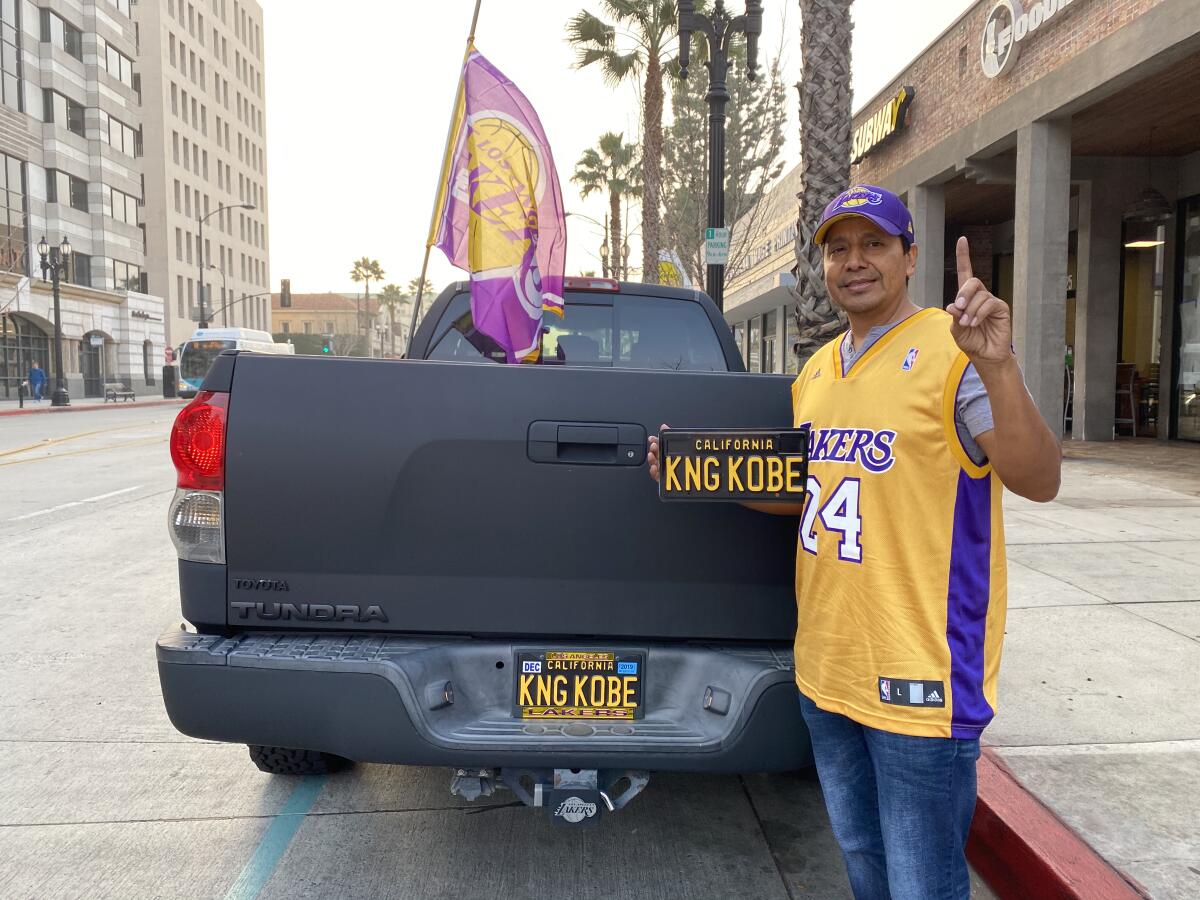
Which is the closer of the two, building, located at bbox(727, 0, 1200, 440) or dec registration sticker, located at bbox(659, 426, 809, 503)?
dec registration sticker, located at bbox(659, 426, 809, 503)

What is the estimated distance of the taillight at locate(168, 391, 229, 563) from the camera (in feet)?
8.32

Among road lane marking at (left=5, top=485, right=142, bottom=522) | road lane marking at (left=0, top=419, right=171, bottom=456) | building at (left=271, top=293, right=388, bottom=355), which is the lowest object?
road lane marking at (left=5, top=485, right=142, bottom=522)

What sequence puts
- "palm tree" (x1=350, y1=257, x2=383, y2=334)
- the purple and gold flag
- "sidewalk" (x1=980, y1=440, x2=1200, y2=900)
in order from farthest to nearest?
"palm tree" (x1=350, y1=257, x2=383, y2=334) < the purple and gold flag < "sidewalk" (x1=980, y1=440, x2=1200, y2=900)

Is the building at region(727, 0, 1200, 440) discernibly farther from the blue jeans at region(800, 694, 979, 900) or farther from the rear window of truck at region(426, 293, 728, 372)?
the blue jeans at region(800, 694, 979, 900)

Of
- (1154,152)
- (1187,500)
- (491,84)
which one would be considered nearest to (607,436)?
(491,84)

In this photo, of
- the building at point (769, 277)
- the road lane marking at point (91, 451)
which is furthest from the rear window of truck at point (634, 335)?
the building at point (769, 277)

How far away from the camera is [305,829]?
3.20 metres

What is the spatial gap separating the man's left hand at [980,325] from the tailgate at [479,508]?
2.89 ft

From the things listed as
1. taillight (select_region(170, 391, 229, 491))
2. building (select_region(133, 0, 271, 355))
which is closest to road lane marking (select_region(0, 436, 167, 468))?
taillight (select_region(170, 391, 229, 491))

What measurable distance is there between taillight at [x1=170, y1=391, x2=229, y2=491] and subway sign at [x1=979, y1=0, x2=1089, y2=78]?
530 inches

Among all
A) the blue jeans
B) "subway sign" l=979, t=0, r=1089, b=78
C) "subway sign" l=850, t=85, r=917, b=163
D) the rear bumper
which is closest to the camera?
the blue jeans

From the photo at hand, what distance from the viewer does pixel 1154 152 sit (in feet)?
52.0

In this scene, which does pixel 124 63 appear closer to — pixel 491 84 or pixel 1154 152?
pixel 1154 152

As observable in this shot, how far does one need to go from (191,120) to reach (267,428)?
241 feet
